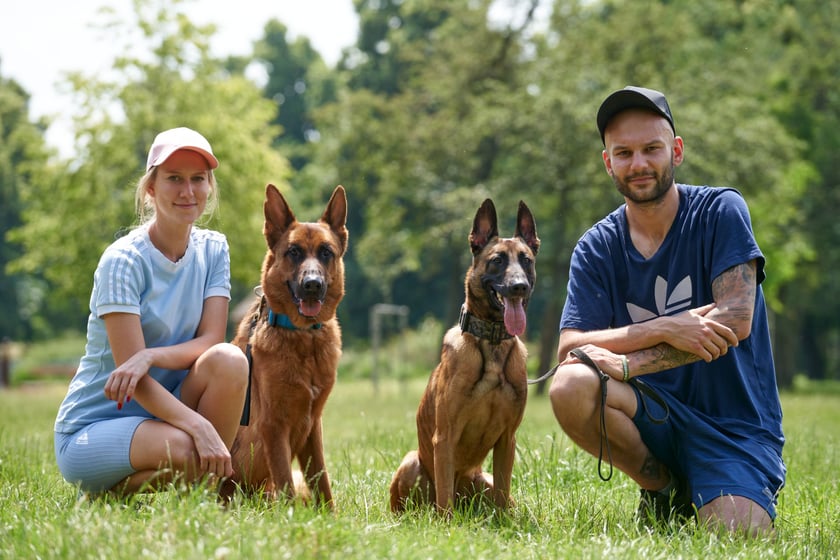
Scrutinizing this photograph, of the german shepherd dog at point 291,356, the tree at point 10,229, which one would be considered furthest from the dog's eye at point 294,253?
the tree at point 10,229

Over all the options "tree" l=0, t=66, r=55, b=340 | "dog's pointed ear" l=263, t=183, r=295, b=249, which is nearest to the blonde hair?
A: "dog's pointed ear" l=263, t=183, r=295, b=249

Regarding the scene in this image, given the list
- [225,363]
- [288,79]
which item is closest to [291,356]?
[225,363]

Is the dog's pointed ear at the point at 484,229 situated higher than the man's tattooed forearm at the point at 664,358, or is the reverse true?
the dog's pointed ear at the point at 484,229

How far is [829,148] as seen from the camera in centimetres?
2800

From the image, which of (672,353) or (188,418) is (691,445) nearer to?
(672,353)

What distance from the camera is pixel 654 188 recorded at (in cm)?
426

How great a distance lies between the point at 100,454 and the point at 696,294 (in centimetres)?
298

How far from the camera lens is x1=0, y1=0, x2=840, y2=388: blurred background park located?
834 inches

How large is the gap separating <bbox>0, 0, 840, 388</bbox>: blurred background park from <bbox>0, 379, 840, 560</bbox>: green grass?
16.0 metres

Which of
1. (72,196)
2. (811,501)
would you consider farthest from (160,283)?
(72,196)

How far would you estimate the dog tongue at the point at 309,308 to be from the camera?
4.39 m

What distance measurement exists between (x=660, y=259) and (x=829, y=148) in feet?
88.7

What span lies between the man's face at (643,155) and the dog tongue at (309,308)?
1.69 metres

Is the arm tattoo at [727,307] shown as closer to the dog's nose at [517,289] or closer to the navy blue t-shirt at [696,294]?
the navy blue t-shirt at [696,294]
